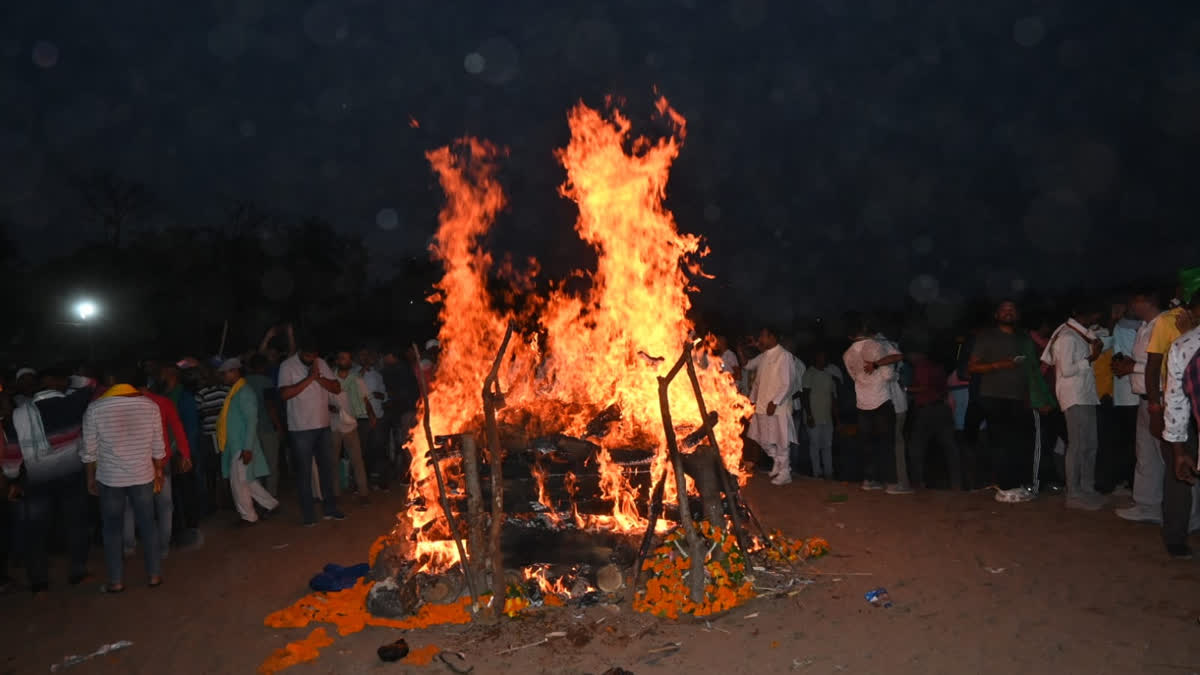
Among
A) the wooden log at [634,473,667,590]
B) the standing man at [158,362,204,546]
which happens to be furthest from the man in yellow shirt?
the standing man at [158,362,204,546]

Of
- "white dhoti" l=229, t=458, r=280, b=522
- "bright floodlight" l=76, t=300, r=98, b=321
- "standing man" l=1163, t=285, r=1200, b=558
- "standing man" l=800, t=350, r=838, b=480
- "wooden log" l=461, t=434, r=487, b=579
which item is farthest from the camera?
"bright floodlight" l=76, t=300, r=98, b=321

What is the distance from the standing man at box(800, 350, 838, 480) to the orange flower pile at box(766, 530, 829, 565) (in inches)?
175

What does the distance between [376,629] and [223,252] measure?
36719 millimetres

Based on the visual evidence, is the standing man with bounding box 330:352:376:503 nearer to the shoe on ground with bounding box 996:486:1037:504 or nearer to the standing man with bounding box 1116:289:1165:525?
the shoe on ground with bounding box 996:486:1037:504

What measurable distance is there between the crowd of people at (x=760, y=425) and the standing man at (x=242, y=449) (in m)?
0.02

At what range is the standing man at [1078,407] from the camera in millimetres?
8672

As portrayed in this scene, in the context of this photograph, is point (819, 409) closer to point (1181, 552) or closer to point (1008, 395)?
point (1008, 395)

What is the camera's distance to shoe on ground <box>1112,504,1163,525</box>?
7.75 meters

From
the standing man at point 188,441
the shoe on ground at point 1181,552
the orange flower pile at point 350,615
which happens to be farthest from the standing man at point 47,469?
the shoe on ground at point 1181,552

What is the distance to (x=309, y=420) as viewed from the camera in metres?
10.1

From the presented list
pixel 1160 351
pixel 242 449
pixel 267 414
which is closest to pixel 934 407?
pixel 1160 351

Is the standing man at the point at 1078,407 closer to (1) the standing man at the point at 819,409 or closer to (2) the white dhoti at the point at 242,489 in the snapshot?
(1) the standing man at the point at 819,409

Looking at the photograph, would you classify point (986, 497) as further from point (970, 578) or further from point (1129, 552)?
point (970, 578)

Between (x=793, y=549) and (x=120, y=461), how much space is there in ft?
21.7
